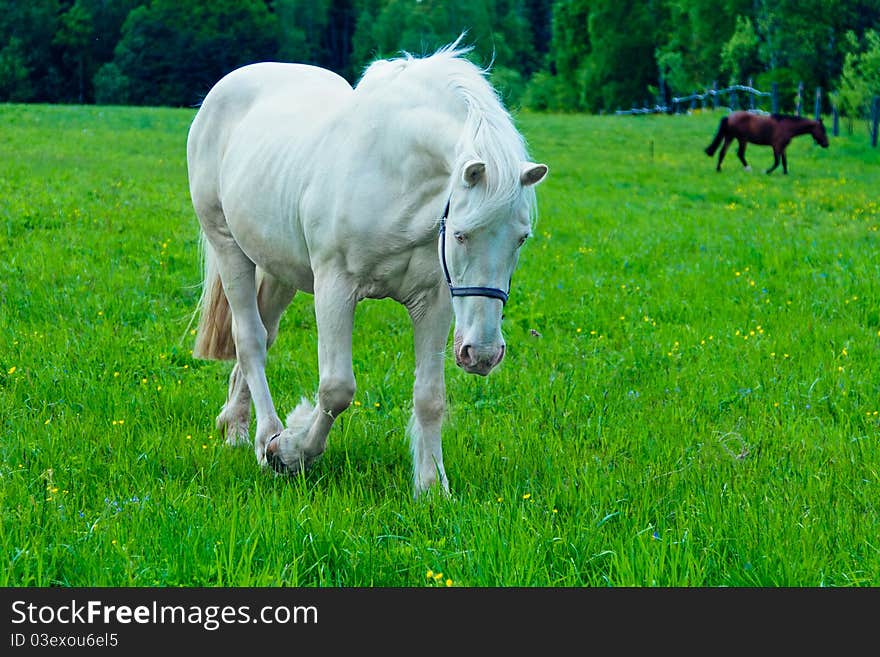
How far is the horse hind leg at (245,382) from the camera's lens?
5.16 meters

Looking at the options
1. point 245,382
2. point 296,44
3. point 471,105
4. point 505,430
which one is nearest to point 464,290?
point 471,105

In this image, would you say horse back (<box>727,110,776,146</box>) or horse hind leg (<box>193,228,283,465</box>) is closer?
horse hind leg (<box>193,228,283,465</box>)

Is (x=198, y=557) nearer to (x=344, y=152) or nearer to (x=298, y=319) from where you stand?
(x=344, y=152)

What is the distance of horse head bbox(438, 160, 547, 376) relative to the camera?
11.3 feet

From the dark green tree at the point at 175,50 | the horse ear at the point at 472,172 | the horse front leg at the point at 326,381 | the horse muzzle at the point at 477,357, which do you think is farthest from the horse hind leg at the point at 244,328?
the dark green tree at the point at 175,50

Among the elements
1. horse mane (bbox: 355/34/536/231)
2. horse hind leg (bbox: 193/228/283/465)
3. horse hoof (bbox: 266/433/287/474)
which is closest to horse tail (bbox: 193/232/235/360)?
horse hind leg (bbox: 193/228/283/465)

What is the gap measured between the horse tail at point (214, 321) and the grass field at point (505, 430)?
28 centimetres

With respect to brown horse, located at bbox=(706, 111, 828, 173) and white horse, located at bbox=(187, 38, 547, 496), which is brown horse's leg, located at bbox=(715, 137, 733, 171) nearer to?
brown horse, located at bbox=(706, 111, 828, 173)

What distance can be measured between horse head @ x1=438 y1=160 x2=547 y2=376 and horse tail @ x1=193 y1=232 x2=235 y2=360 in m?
2.60

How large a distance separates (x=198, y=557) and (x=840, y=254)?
29.4 ft

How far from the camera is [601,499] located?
3934 millimetres

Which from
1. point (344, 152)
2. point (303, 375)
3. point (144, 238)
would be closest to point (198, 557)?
point (344, 152)

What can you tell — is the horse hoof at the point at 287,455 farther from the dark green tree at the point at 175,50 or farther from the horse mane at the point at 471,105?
the dark green tree at the point at 175,50

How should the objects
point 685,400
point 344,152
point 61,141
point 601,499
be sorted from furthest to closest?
point 61,141, point 685,400, point 344,152, point 601,499
